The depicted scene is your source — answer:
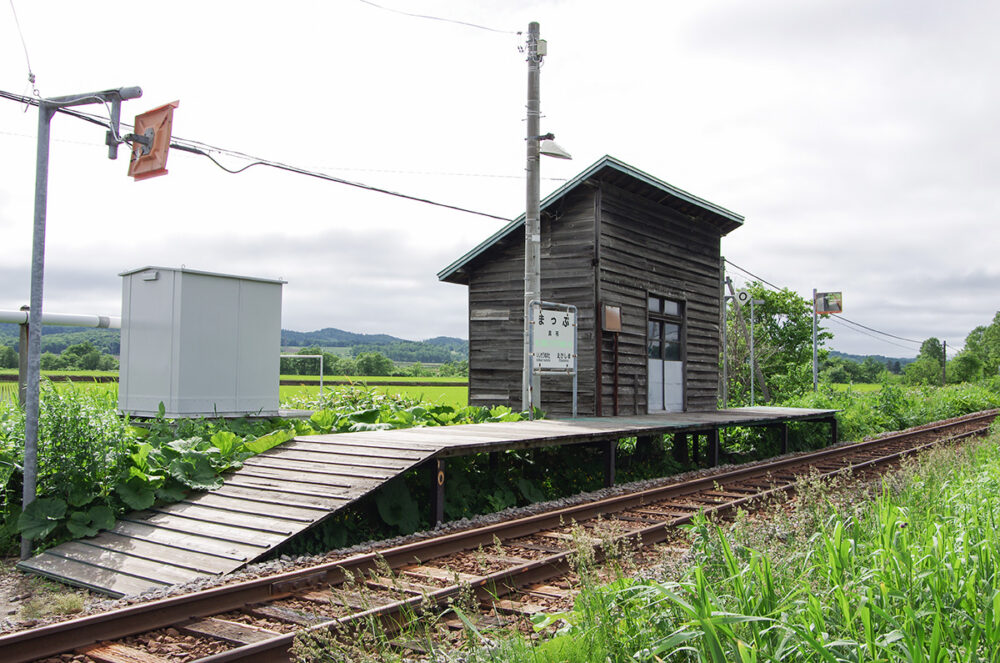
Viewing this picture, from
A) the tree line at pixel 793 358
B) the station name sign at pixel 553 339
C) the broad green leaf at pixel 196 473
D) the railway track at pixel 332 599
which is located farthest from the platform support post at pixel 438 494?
the tree line at pixel 793 358

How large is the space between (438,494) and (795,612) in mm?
4820

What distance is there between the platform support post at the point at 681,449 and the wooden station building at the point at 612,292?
4.51 feet

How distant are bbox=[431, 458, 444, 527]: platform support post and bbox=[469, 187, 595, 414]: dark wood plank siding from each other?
731cm

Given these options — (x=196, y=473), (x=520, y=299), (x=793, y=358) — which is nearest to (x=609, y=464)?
(x=196, y=473)

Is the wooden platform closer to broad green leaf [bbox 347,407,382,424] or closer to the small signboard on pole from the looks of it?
broad green leaf [bbox 347,407,382,424]

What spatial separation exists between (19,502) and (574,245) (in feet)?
34.4

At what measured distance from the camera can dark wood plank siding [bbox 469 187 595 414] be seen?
48.7ft

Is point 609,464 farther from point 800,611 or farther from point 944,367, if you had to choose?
point 944,367

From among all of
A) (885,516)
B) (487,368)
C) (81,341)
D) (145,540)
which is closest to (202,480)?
(145,540)

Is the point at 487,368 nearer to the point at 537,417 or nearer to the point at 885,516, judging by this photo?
the point at 537,417

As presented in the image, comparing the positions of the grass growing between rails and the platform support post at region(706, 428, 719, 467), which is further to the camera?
the platform support post at region(706, 428, 719, 467)

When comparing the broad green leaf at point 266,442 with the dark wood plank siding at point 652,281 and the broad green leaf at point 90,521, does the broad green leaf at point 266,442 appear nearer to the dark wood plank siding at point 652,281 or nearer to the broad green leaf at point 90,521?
the broad green leaf at point 90,521

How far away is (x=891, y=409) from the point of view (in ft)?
84.1

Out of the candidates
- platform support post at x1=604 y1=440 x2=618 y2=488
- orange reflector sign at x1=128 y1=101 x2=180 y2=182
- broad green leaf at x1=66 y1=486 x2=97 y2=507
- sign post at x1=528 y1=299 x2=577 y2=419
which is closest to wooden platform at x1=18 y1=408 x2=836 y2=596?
broad green leaf at x1=66 y1=486 x2=97 y2=507
